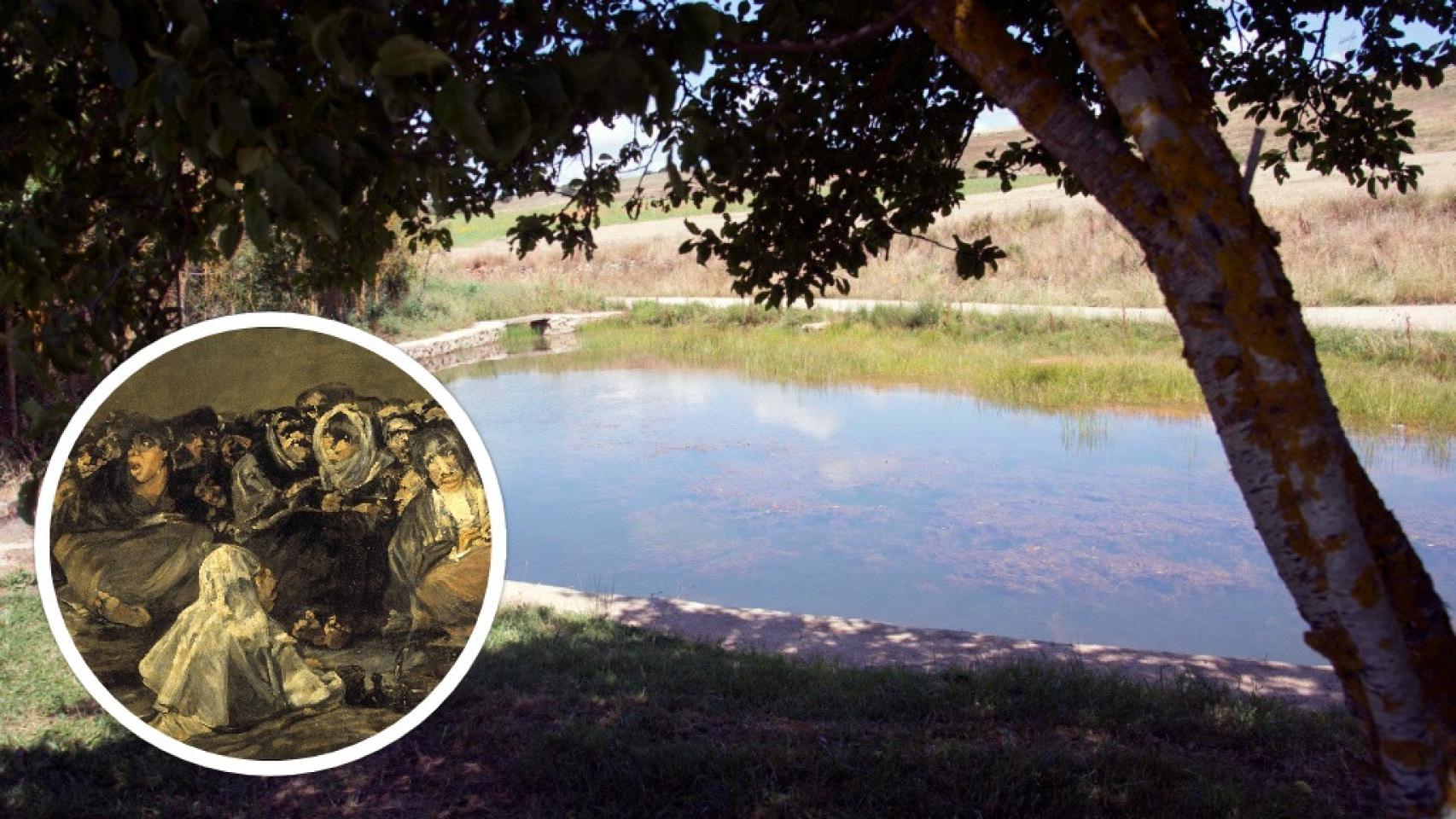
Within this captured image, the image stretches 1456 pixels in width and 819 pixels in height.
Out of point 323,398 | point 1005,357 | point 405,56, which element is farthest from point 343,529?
point 1005,357

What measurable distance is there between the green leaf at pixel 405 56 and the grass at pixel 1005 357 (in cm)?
1402

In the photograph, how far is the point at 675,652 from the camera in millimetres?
5453

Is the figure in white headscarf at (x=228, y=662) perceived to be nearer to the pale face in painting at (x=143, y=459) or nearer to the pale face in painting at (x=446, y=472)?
the pale face in painting at (x=143, y=459)

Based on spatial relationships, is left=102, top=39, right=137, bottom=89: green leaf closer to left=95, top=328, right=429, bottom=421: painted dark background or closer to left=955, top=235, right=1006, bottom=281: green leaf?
left=95, top=328, right=429, bottom=421: painted dark background

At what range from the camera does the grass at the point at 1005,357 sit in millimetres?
14438

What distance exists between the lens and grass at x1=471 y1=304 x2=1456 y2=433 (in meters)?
14.4

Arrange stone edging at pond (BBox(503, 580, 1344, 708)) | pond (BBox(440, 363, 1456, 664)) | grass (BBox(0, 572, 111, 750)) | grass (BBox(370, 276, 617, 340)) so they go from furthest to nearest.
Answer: grass (BBox(370, 276, 617, 340)), pond (BBox(440, 363, 1456, 664)), stone edging at pond (BBox(503, 580, 1344, 708)), grass (BBox(0, 572, 111, 750))

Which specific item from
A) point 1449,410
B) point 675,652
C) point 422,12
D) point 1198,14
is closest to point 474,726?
point 675,652

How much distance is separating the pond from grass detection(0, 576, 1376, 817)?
3643 millimetres

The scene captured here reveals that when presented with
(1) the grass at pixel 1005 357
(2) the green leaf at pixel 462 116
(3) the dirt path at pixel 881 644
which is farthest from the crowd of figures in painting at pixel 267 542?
(1) the grass at pixel 1005 357

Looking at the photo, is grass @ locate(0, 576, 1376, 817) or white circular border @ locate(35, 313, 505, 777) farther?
grass @ locate(0, 576, 1376, 817)

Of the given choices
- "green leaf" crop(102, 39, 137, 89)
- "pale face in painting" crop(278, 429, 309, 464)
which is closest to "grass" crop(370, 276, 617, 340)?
"pale face in painting" crop(278, 429, 309, 464)

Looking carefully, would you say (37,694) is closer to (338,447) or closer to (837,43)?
(338,447)

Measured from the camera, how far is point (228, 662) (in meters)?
1.96
